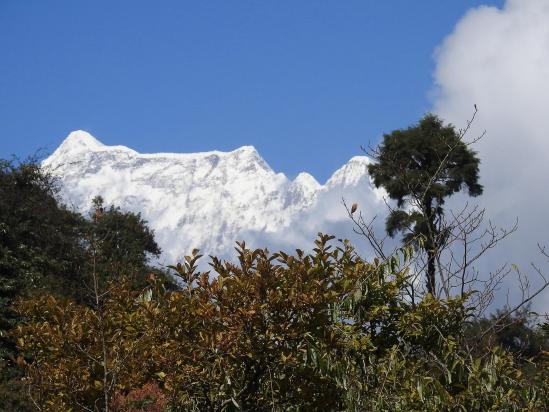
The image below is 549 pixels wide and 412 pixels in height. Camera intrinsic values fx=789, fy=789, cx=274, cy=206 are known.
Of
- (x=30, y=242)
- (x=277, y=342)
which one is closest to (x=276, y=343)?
(x=277, y=342)

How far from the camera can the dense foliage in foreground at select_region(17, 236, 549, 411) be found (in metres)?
6.69

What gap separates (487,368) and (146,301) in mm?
3092

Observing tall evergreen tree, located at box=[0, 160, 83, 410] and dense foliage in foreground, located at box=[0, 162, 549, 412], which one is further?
tall evergreen tree, located at box=[0, 160, 83, 410]

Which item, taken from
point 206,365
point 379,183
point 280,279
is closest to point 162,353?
point 206,365

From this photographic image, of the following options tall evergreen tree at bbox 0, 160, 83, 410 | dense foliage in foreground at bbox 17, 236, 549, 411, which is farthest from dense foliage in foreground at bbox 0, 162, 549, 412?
tall evergreen tree at bbox 0, 160, 83, 410

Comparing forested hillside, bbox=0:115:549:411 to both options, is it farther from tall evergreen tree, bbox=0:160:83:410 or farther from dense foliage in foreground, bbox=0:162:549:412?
tall evergreen tree, bbox=0:160:83:410

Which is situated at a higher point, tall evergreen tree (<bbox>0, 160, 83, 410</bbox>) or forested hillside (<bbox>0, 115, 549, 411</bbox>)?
tall evergreen tree (<bbox>0, 160, 83, 410</bbox>)

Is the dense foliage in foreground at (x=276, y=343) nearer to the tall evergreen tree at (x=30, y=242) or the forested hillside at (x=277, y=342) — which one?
the forested hillside at (x=277, y=342)

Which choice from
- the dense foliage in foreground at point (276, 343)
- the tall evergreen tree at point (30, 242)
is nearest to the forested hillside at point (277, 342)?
the dense foliage in foreground at point (276, 343)

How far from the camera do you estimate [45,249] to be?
26.4 m

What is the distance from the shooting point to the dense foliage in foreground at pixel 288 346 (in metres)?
6.69

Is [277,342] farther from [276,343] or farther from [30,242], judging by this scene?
[30,242]

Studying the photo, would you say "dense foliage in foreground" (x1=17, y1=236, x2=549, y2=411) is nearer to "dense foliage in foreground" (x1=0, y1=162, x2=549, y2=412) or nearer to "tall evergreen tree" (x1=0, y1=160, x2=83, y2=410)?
"dense foliage in foreground" (x1=0, y1=162, x2=549, y2=412)

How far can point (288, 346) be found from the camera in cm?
686
